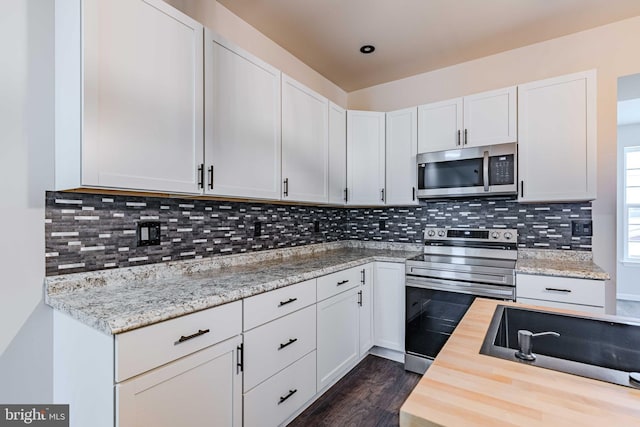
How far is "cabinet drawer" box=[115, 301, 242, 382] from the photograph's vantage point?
3.34 ft

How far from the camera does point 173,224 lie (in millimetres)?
1800

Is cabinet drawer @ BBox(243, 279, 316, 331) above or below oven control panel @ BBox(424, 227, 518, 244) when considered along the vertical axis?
below

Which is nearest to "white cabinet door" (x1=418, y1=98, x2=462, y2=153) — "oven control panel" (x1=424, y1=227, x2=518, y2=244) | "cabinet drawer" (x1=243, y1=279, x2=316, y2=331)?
"oven control panel" (x1=424, y1=227, x2=518, y2=244)

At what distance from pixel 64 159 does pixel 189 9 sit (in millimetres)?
1235

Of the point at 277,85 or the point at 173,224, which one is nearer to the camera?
the point at 173,224

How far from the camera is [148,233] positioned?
5.48 feet

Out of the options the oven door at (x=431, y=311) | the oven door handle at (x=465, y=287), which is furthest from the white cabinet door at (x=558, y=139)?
the oven door at (x=431, y=311)

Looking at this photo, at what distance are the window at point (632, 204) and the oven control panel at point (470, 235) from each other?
3390 mm

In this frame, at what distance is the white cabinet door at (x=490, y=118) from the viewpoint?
241cm

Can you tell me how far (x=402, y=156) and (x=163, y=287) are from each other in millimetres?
2231

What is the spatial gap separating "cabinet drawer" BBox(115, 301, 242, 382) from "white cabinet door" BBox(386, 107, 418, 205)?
75.2 inches

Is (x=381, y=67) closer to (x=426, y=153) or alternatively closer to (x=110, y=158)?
(x=426, y=153)

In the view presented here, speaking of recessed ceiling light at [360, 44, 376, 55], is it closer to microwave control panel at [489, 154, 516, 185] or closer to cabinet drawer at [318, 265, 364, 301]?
microwave control panel at [489, 154, 516, 185]

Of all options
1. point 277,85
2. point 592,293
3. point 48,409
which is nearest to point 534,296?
point 592,293
